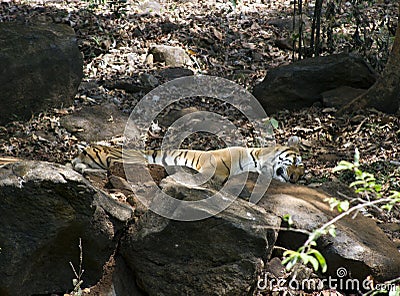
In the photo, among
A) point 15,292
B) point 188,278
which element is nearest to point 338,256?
point 188,278

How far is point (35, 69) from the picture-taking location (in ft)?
24.2

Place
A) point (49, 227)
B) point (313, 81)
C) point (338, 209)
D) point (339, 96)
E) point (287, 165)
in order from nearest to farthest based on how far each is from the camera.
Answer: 1. point (338, 209)
2. point (49, 227)
3. point (287, 165)
4. point (339, 96)
5. point (313, 81)

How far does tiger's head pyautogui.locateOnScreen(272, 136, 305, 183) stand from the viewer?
597 centimetres

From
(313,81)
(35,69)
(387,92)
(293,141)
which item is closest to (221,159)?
(293,141)

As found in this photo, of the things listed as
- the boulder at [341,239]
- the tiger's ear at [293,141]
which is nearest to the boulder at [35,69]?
the tiger's ear at [293,141]

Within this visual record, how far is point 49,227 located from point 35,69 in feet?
13.1

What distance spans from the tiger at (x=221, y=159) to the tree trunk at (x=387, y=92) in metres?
1.30

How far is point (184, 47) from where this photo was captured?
9.27m

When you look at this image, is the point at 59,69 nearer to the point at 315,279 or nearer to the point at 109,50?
the point at 109,50

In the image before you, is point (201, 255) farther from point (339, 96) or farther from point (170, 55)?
point (170, 55)
